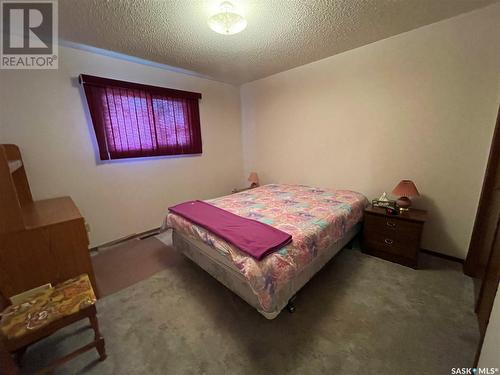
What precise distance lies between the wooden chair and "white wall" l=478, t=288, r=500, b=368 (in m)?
2.06

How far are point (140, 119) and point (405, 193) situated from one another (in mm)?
3414

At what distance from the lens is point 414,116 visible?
2.29m

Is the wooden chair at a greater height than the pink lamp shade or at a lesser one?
lesser

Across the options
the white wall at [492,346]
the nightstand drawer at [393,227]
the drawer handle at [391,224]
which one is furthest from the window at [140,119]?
the white wall at [492,346]

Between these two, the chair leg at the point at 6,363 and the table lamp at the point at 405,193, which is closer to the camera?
the chair leg at the point at 6,363

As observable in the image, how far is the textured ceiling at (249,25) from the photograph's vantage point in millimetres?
1739

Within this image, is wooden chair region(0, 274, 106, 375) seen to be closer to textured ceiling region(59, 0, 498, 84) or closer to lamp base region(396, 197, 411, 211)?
textured ceiling region(59, 0, 498, 84)

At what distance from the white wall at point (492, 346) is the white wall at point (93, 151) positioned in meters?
3.44

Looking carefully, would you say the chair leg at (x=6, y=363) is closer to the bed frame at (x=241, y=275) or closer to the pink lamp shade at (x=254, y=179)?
the bed frame at (x=241, y=275)

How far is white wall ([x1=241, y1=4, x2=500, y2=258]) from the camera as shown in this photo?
1.95 m

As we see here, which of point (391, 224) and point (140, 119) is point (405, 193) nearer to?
point (391, 224)

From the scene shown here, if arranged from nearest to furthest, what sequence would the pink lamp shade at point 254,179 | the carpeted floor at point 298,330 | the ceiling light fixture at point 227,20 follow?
the carpeted floor at point 298,330 → the ceiling light fixture at point 227,20 → the pink lamp shade at point 254,179

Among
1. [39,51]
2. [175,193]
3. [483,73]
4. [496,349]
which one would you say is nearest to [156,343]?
[496,349]

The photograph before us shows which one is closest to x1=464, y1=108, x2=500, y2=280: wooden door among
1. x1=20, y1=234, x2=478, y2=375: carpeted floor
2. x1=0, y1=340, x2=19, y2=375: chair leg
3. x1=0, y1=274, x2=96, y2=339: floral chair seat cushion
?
x1=20, y1=234, x2=478, y2=375: carpeted floor
